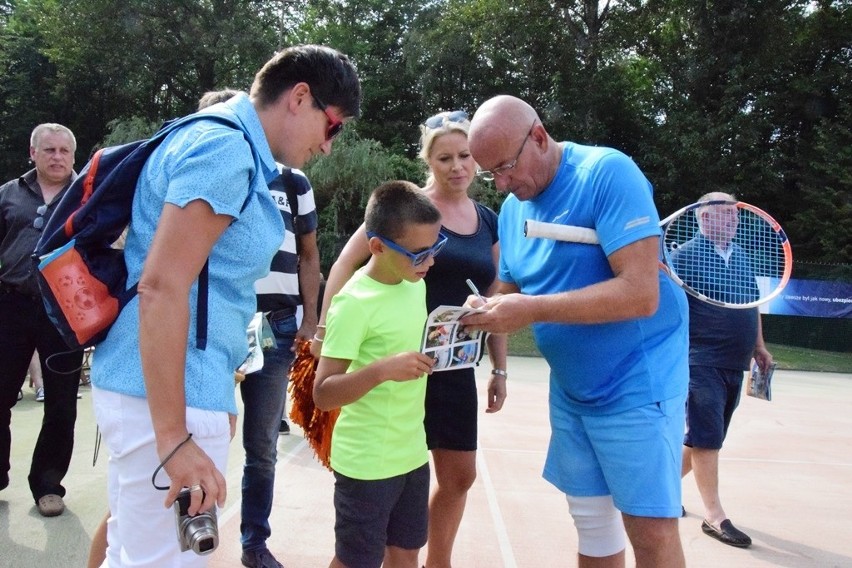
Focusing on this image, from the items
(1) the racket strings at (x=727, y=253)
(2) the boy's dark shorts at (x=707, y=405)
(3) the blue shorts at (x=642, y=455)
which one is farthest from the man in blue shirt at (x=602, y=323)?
(2) the boy's dark shorts at (x=707, y=405)

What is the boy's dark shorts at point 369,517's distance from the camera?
8.27 feet

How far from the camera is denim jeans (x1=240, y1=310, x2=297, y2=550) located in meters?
3.49

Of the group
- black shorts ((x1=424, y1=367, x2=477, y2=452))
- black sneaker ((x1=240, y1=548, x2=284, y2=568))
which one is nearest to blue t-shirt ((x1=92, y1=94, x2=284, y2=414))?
black shorts ((x1=424, y1=367, x2=477, y2=452))

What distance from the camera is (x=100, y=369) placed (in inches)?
67.4

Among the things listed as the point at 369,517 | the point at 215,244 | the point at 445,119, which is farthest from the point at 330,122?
the point at 445,119

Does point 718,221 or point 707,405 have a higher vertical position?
point 718,221

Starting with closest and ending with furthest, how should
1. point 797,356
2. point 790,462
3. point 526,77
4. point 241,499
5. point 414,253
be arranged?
point 414,253 < point 241,499 < point 790,462 < point 797,356 < point 526,77

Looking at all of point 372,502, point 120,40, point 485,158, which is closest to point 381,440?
point 372,502

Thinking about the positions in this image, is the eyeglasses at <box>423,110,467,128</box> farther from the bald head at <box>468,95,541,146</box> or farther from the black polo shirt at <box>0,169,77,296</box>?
the black polo shirt at <box>0,169,77,296</box>

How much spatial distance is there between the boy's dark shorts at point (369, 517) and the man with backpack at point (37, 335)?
2383mm

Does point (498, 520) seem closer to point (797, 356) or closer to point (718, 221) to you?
point (718, 221)

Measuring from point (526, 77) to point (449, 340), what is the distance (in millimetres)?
30109

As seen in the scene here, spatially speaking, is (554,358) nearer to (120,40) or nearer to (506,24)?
(506,24)

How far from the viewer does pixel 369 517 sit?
100 inches
